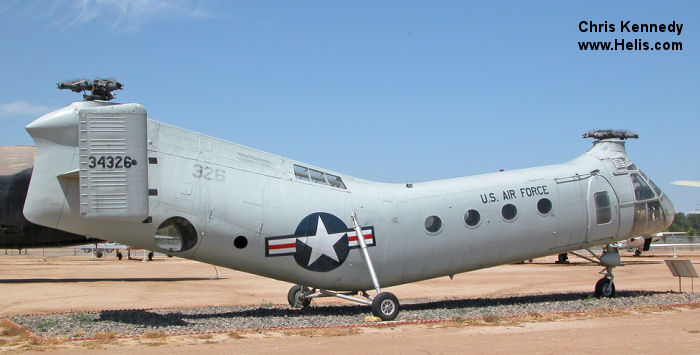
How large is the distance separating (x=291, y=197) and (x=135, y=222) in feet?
11.5

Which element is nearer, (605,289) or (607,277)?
(605,289)

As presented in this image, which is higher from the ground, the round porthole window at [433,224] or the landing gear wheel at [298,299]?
the round porthole window at [433,224]

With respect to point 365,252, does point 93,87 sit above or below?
above

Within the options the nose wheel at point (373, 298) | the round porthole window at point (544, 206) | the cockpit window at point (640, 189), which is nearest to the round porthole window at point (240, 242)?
the nose wheel at point (373, 298)

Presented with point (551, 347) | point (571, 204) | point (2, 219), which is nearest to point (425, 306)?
point (571, 204)

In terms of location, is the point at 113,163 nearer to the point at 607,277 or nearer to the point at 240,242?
the point at 240,242

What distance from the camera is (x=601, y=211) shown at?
691 inches

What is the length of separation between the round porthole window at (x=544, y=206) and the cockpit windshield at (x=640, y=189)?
290 centimetres

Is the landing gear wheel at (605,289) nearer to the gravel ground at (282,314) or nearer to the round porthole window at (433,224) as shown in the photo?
the gravel ground at (282,314)

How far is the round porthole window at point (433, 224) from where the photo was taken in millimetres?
16016

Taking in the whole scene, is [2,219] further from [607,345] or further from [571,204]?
[607,345]

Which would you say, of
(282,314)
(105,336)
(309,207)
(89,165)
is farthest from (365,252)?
(89,165)

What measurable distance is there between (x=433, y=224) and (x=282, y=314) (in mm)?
4396

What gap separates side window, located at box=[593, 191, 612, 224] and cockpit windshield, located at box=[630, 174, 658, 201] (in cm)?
103
